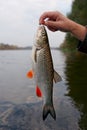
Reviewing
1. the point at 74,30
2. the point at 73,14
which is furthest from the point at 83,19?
Result: the point at 74,30

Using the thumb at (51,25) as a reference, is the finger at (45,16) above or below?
above

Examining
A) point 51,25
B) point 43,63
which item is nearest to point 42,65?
point 43,63

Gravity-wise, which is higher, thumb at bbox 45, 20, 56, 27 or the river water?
thumb at bbox 45, 20, 56, 27

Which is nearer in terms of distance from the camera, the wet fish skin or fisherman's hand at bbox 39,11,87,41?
the wet fish skin

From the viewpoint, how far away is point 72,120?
916cm

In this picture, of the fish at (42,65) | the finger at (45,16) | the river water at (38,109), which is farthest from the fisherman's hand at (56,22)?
the river water at (38,109)

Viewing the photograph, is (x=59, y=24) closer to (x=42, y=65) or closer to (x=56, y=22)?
(x=56, y=22)

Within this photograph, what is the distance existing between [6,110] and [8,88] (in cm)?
487

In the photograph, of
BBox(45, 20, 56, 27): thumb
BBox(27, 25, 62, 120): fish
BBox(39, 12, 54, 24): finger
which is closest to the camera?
BBox(27, 25, 62, 120): fish

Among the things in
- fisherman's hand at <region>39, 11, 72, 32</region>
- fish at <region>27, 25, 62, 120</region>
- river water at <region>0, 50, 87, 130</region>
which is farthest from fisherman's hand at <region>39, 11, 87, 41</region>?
river water at <region>0, 50, 87, 130</region>

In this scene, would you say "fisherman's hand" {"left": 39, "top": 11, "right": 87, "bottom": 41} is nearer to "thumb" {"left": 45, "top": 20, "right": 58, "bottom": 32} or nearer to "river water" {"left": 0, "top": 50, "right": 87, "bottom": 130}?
"thumb" {"left": 45, "top": 20, "right": 58, "bottom": 32}

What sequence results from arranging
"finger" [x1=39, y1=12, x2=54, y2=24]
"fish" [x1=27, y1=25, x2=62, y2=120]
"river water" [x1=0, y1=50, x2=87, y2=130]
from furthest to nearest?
"river water" [x1=0, y1=50, x2=87, y2=130] → "finger" [x1=39, y1=12, x2=54, y2=24] → "fish" [x1=27, y1=25, x2=62, y2=120]

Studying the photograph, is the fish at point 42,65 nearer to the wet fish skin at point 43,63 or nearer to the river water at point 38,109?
the wet fish skin at point 43,63

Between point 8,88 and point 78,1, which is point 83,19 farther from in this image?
point 8,88
